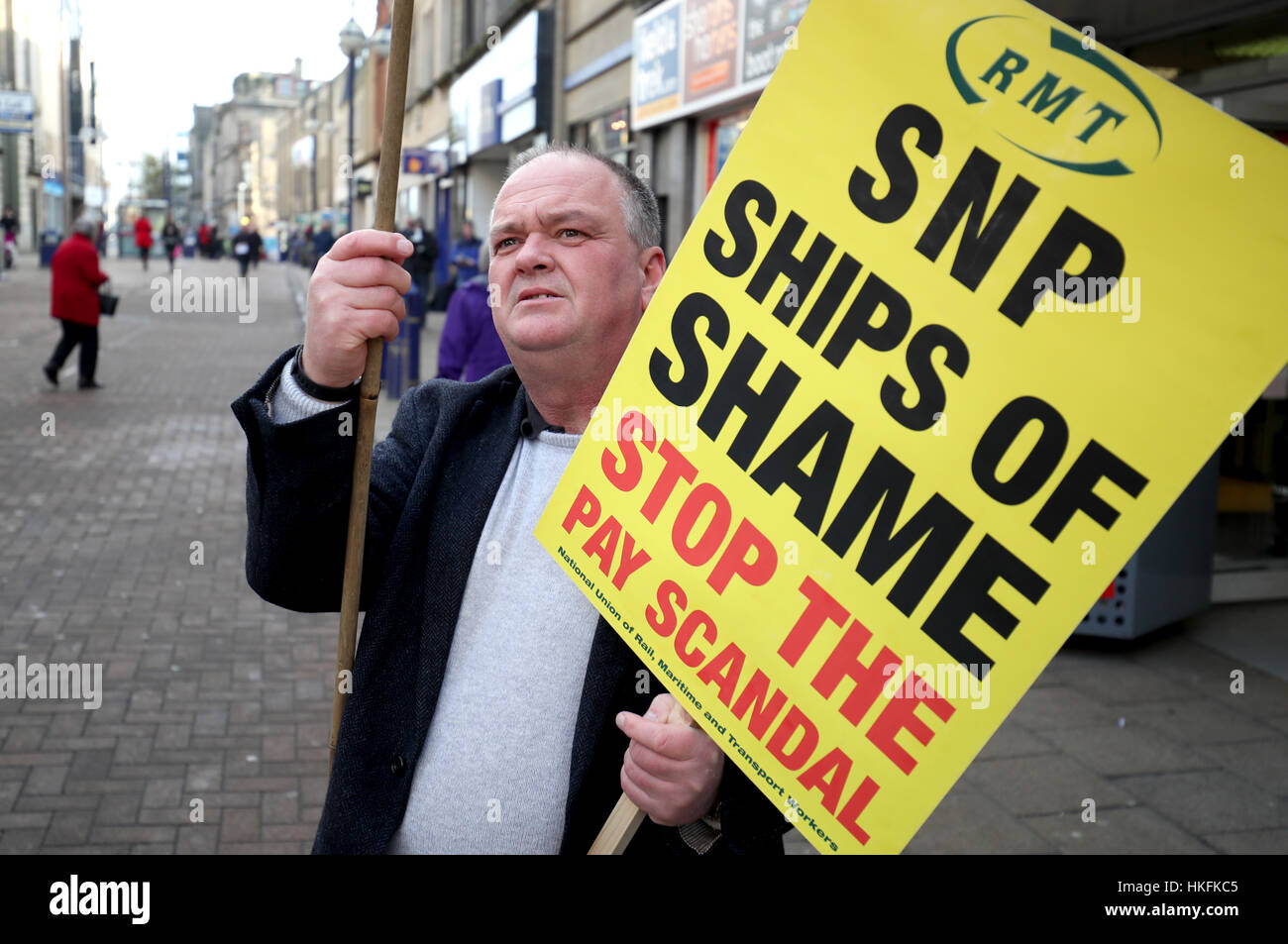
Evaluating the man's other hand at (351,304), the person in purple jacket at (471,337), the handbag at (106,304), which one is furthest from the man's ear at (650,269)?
the handbag at (106,304)

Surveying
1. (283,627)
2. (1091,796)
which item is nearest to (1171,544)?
(1091,796)

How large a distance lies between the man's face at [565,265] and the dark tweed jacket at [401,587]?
0.20m

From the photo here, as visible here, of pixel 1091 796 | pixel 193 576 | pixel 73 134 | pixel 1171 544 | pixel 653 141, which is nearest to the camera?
pixel 1091 796

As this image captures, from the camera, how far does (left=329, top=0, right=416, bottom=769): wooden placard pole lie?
5.12 feet

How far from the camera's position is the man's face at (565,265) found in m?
1.71

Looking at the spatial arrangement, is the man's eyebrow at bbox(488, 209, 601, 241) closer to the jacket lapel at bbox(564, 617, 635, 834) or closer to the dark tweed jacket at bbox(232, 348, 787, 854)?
the dark tweed jacket at bbox(232, 348, 787, 854)

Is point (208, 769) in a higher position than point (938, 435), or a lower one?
lower

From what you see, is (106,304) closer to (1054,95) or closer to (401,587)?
(401,587)

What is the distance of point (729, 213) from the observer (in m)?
1.54

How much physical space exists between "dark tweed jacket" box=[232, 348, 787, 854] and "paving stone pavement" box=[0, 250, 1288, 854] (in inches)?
91.3

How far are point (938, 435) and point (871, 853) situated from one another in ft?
1.61

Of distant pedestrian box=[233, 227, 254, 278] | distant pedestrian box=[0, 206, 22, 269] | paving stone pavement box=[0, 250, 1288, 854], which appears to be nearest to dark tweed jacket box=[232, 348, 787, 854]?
paving stone pavement box=[0, 250, 1288, 854]

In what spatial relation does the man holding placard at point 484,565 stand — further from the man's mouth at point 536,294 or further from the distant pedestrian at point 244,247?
the distant pedestrian at point 244,247
